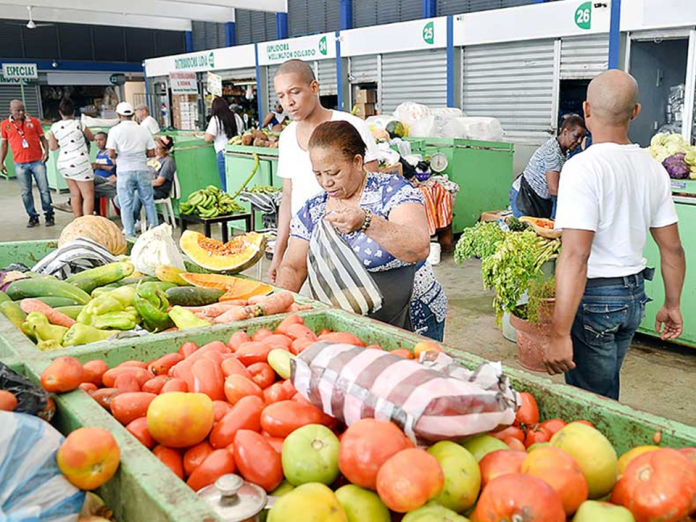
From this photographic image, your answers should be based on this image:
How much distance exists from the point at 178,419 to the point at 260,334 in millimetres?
748

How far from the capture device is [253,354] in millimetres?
1859

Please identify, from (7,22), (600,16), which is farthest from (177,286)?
(7,22)

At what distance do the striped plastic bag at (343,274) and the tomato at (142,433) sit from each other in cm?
117

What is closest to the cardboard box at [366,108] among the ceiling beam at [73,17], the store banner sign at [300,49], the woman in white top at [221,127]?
the store banner sign at [300,49]

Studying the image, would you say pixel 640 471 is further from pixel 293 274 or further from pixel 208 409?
pixel 293 274

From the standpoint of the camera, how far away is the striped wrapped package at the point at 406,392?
1274 millimetres

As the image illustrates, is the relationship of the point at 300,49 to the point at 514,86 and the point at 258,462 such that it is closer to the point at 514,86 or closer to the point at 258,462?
the point at 514,86

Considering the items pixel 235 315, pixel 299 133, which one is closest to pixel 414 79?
pixel 299 133

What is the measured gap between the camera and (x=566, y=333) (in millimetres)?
2527

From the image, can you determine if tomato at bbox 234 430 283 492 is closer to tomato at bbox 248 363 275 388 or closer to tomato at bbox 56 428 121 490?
tomato at bbox 56 428 121 490

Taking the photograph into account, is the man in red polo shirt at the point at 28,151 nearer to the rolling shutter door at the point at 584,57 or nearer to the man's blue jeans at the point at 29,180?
the man's blue jeans at the point at 29,180

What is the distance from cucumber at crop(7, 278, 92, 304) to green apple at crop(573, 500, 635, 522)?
222 centimetres

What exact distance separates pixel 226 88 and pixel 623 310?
53.1 ft

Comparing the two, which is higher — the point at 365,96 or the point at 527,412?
the point at 365,96
